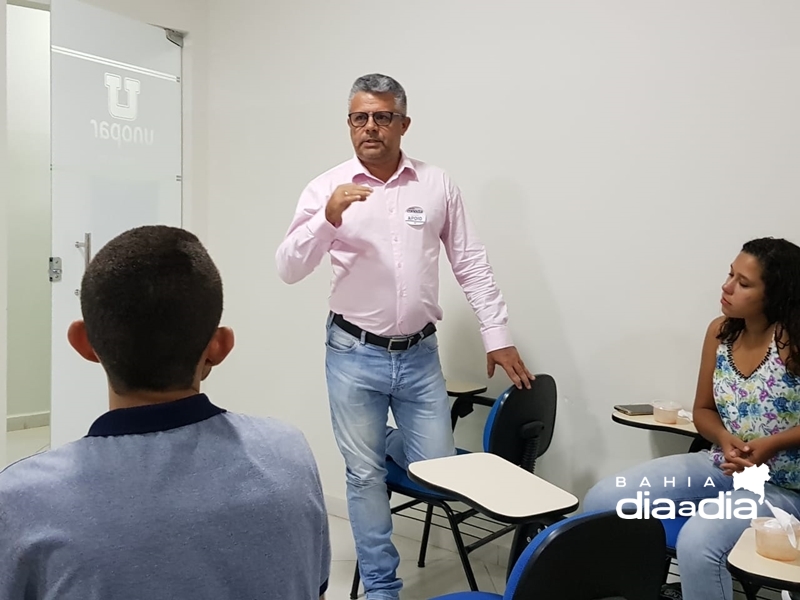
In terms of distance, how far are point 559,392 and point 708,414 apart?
2.31ft

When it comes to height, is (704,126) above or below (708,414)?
above

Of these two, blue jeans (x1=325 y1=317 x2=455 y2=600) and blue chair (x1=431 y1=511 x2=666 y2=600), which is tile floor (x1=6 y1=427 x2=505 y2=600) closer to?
blue jeans (x1=325 y1=317 x2=455 y2=600)

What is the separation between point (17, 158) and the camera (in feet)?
15.9

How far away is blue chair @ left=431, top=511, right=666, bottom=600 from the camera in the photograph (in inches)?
49.3

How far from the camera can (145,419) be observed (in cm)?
84

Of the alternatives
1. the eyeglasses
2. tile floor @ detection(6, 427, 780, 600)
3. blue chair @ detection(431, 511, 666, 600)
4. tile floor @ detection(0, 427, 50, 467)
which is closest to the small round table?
blue chair @ detection(431, 511, 666, 600)

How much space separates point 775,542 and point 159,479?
51.7 inches

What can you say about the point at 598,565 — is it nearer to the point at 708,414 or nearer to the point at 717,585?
the point at 717,585

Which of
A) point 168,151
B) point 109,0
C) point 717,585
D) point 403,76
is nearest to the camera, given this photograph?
point 717,585

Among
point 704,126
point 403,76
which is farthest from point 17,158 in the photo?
point 704,126

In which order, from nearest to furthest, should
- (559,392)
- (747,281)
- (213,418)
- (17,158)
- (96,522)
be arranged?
1. (96,522)
2. (213,418)
3. (747,281)
4. (559,392)
5. (17,158)

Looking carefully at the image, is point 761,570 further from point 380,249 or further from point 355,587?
point 355,587


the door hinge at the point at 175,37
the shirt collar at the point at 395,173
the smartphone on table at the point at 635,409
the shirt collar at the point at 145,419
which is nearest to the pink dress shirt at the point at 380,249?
the shirt collar at the point at 395,173

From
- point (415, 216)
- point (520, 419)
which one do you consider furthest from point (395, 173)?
point (520, 419)
